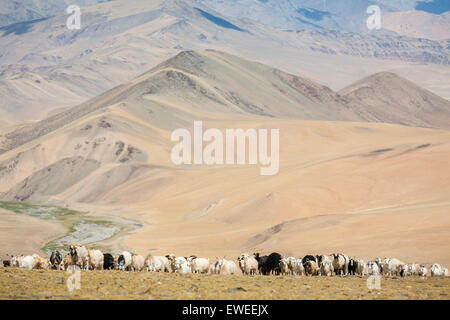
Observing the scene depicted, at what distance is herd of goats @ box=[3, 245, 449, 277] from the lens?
2595cm

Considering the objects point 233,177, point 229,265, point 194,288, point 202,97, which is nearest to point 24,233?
point 229,265

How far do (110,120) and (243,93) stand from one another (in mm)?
58591

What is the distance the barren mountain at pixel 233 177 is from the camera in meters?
44.6

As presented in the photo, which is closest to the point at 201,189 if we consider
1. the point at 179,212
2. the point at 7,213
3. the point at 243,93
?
the point at 179,212

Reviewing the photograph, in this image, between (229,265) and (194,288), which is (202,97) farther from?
(194,288)

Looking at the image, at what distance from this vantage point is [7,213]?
68312 mm

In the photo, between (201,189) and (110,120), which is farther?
(110,120)

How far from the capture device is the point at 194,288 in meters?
18.4

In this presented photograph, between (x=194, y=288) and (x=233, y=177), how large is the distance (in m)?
69.7

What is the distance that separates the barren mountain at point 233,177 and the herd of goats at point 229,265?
7.08m

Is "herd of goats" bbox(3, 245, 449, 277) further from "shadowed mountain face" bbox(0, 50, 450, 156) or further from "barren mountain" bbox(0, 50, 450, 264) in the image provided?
"shadowed mountain face" bbox(0, 50, 450, 156)

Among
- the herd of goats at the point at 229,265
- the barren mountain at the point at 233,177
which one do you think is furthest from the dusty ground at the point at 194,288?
the barren mountain at the point at 233,177

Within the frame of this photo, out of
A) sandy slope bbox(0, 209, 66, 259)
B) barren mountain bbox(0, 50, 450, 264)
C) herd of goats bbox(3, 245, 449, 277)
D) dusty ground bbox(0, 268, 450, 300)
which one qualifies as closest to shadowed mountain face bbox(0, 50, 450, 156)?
barren mountain bbox(0, 50, 450, 264)
